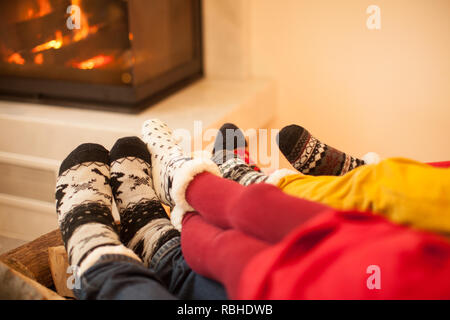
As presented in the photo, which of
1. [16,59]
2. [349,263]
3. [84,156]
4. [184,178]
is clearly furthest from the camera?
[16,59]

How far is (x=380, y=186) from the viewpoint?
58cm

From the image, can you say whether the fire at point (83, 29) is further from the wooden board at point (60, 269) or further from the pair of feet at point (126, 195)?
the wooden board at point (60, 269)

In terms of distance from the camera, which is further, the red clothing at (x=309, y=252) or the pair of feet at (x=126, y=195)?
the pair of feet at (x=126, y=195)

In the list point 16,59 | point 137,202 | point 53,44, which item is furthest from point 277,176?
point 16,59

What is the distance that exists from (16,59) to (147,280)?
1.32m

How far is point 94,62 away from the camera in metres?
1.55

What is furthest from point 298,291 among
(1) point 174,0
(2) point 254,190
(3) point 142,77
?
(1) point 174,0

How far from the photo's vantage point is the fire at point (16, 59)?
1628mm

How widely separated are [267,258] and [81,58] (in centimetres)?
125

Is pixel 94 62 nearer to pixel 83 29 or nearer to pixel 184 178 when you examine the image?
pixel 83 29

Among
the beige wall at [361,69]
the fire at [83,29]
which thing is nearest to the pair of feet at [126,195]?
the fire at [83,29]

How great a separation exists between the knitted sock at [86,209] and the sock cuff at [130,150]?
0.9 inches

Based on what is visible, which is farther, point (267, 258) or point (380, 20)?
point (380, 20)
